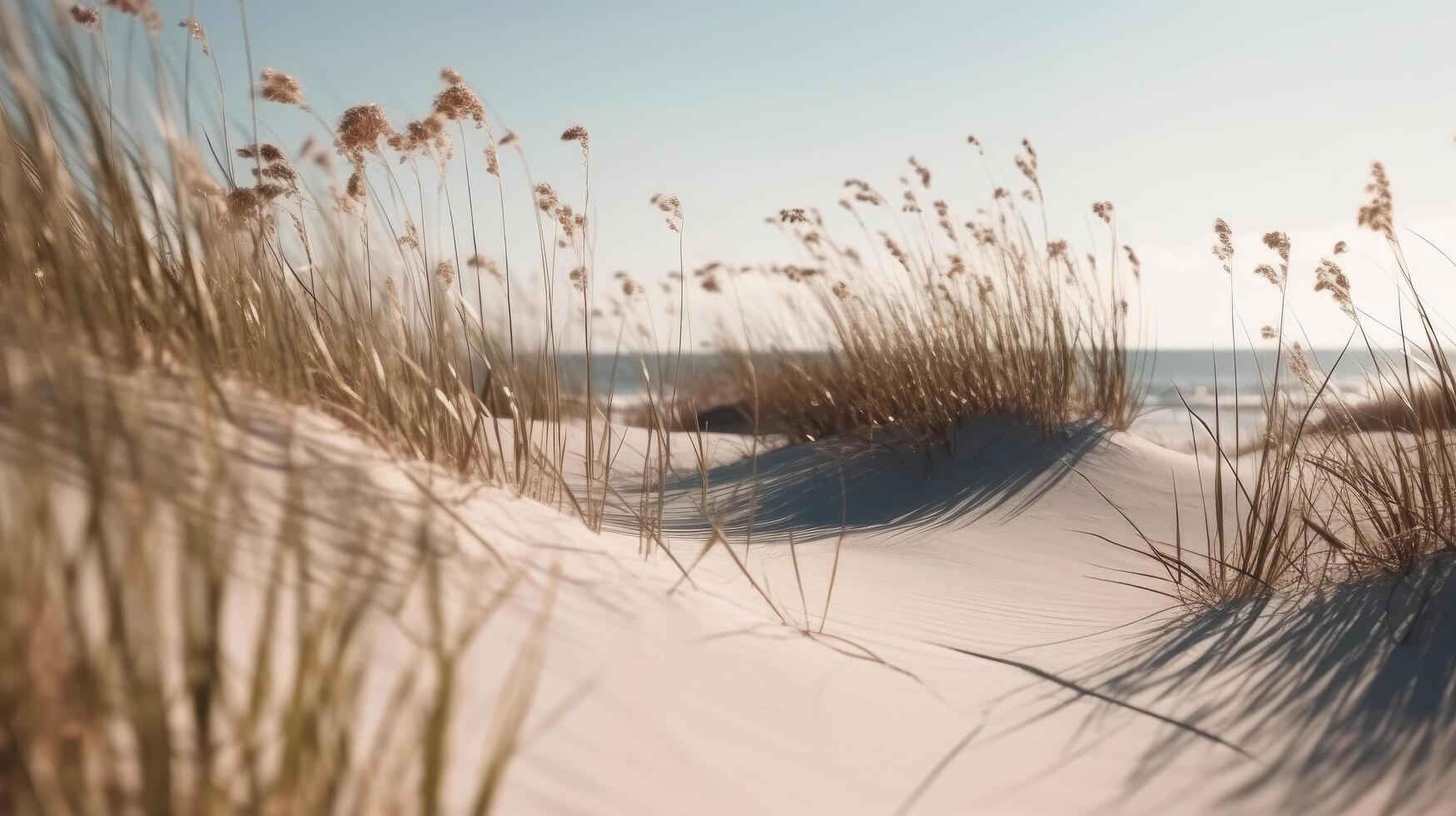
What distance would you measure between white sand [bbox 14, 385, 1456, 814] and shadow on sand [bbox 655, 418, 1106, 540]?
3.89ft

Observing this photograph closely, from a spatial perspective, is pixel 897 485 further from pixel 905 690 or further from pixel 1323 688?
pixel 905 690

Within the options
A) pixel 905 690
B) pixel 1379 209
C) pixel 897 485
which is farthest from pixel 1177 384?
pixel 905 690

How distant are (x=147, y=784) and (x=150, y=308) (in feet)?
3.11

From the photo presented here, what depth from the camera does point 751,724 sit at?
4.70ft

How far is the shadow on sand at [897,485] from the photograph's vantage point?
160 inches

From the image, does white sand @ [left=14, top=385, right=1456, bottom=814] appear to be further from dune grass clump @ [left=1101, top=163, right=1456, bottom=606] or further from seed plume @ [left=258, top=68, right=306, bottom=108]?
seed plume @ [left=258, top=68, right=306, bottom=108]

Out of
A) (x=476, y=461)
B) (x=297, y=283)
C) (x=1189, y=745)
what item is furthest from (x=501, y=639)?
(x=297, y=283)

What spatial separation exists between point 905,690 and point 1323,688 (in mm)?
911

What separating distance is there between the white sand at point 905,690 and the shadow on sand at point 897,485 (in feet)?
3.89

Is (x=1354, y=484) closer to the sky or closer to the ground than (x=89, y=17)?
closer to the ground

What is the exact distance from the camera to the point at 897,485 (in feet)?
14.7

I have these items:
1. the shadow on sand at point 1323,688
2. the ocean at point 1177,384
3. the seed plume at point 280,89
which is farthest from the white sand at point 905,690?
the seed plume at point 280,89

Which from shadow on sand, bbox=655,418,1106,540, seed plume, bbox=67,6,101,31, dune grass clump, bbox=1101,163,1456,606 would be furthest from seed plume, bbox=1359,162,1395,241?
seed plume, bbox=67,6,101,31

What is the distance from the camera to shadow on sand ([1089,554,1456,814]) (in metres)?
1.59
